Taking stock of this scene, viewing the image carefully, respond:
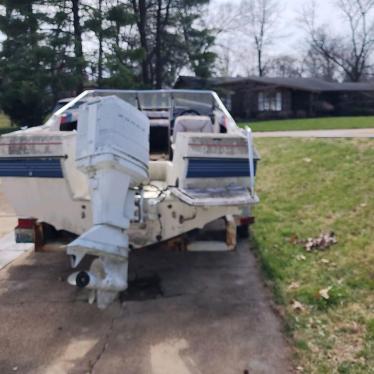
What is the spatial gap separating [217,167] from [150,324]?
134cm

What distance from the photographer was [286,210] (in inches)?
264

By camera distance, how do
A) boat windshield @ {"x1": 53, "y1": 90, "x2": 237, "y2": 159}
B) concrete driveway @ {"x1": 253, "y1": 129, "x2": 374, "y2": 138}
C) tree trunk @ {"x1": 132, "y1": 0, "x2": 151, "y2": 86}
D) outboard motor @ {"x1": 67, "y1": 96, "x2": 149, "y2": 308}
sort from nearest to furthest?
outboard motor @ {"x1": 67, "y1": 96, "x2": 149, "y2": 308} < boat windshield @ {"x1": 53, "y1": 90, "x2": 237, "y2": 159} < concrete driveway @ {"x1": 253, "y1": 129, "x2": 374, "y2": 138} < tree trunk @ {"x1": 132, "y1": 0, "x2": 151, "y2": 86}

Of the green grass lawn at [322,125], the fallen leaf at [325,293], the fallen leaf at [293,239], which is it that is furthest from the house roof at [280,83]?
the fallen leaf at [325,293]

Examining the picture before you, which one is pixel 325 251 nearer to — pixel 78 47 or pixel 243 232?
pixel 243 232

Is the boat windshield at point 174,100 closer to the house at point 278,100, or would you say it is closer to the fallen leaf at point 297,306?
the fallen leaf at point 297,306

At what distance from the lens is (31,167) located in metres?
3.99

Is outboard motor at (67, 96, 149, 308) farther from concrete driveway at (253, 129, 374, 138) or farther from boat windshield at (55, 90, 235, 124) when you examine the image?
concrete driveway at (253, 129, 374, 138)

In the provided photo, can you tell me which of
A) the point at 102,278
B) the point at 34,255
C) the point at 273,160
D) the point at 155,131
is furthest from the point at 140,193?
the point at 273,160

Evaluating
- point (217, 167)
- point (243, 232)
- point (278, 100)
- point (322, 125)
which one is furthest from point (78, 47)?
point (217, 167)

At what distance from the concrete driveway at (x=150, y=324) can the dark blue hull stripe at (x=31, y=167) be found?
29.5 inches

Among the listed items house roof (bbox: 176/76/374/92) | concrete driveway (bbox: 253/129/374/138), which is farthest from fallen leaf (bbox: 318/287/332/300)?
house roof (bbox: 176/76/374/92)

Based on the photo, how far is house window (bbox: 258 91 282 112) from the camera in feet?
106

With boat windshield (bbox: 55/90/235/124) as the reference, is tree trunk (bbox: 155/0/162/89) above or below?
above

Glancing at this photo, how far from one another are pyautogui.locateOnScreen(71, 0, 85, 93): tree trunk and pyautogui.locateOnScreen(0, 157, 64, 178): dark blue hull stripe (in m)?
16.9
